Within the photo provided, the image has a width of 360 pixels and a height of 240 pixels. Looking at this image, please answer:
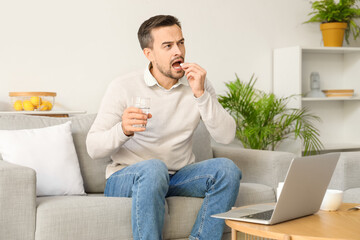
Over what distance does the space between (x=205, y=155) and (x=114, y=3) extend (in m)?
1.20

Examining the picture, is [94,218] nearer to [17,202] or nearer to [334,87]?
[17,202]

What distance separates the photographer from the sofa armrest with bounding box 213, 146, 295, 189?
287 centimetres

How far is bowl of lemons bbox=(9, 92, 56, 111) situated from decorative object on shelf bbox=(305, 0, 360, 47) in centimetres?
222

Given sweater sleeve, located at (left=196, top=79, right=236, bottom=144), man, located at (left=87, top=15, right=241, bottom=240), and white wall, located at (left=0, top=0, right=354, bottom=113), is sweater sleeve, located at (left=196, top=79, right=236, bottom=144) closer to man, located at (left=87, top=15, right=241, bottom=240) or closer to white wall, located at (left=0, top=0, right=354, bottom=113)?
man, located at (left=87, top=15, right=241, bottom=240)

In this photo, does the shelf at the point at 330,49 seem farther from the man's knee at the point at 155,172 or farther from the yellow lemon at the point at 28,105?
the man's knee at the point at 155,172

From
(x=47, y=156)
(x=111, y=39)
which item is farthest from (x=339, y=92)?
(x=47, y=156)

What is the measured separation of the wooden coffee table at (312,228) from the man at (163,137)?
483 mm

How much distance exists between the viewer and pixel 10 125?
270 cm

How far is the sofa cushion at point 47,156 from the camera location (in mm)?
2521

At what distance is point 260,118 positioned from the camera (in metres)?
3.79

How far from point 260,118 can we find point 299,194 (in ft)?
6.84

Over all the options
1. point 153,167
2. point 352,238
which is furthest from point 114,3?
point 352,238

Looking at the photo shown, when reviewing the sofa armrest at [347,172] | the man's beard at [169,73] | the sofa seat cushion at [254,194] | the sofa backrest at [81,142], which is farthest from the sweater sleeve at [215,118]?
the sofa armrest at [347,172]

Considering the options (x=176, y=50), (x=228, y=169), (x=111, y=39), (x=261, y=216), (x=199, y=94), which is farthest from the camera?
(x=111, y=39)
